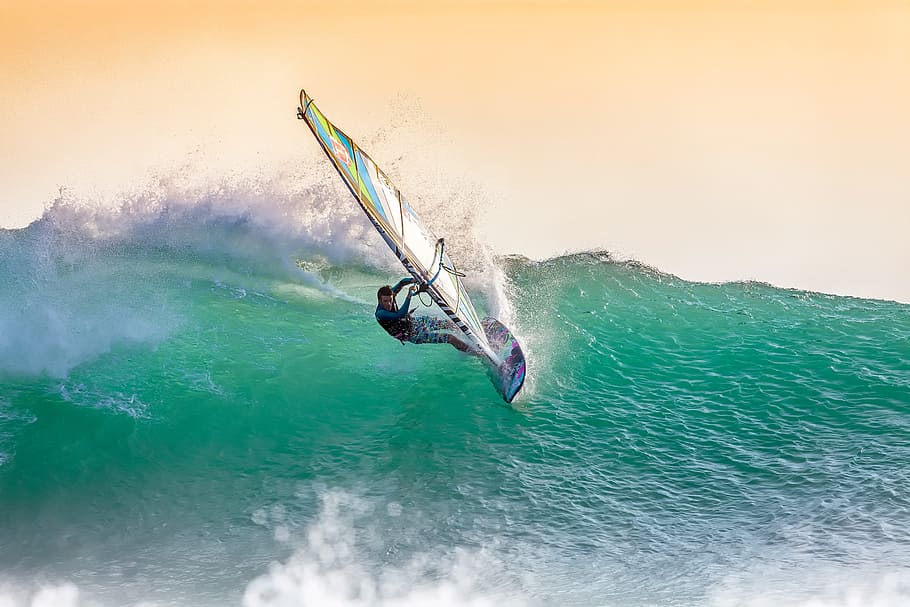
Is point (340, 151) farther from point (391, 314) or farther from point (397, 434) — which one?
point (397, 434)

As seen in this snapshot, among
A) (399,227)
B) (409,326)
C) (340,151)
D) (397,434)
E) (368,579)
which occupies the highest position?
(340,151)

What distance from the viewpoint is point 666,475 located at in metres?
6.02

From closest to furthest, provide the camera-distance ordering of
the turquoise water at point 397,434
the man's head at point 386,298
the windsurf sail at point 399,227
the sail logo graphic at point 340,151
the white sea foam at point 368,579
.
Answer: the white sea foam at point 368,579 → the turquoise water at point 397,434 → the windsurf sail at point 399,227 → the sail logo graphic at point 340,151 → the man's head at point 386,298

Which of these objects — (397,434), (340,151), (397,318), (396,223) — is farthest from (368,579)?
(340,151)

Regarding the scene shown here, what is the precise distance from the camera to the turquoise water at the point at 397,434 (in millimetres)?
4965

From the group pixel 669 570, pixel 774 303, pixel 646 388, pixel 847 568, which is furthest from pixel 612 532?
pixel 774 303

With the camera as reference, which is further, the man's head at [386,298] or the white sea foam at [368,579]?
the man's head at [386,298]

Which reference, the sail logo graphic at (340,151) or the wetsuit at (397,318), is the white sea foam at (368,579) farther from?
the sail logo graphic at (340,151)

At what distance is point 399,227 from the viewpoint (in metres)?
6.17

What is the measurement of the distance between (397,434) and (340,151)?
256 centimetres

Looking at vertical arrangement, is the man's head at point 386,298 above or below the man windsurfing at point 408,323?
above

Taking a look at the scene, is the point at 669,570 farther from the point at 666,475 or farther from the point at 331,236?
the point at 331,236

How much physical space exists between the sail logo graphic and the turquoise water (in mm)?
2486

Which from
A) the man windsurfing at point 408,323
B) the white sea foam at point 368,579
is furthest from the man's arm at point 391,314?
the white sea foam at point 368,579
